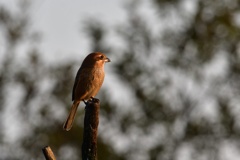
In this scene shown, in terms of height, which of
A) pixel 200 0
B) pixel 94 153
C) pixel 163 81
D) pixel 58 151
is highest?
pixel 200 0

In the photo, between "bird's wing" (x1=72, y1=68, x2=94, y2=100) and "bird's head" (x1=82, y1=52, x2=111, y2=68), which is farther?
"bird's wing" (x1=72, y1=68, x2=94, y2=100)

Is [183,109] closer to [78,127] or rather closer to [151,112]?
[151,112]

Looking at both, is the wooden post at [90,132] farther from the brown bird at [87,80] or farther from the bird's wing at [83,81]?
the bird's wing at [83,81]

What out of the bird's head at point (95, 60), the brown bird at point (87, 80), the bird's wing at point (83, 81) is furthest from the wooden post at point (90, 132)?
the bird's wing at point (83, 81)

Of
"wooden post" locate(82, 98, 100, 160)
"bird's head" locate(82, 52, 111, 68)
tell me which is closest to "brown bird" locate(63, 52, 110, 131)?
"bird's head" locate(82, 52, 111, 68)

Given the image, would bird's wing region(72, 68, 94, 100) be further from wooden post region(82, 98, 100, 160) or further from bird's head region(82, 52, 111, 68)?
wooden post region(82, 98, 100, 160)

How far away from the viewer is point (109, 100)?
26.0 m

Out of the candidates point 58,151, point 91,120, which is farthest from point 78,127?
point 91,120

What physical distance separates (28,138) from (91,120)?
19.1 metres

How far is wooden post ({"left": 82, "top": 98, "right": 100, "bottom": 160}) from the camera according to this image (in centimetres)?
715

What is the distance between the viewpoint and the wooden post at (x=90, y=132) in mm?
7152

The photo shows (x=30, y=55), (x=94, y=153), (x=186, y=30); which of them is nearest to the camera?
(x=94, y=153)

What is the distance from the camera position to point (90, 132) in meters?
7.30

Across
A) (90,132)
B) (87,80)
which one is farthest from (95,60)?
(90,132)
